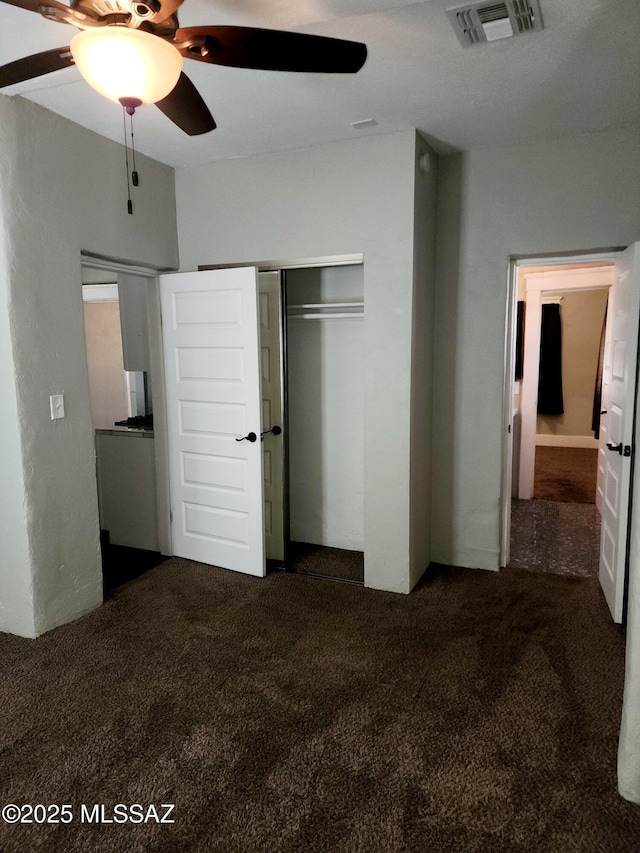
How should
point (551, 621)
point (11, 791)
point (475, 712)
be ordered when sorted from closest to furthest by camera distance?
point (11, 791), point (475, 712), point (551, 621)

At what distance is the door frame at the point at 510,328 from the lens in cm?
339

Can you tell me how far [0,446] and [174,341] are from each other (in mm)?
1302

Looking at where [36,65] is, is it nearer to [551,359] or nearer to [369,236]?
[369,236]

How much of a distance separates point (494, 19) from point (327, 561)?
3.09 meters

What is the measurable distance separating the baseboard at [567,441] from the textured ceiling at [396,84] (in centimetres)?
557

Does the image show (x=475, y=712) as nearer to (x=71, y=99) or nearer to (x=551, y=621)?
(x=551, y=621)

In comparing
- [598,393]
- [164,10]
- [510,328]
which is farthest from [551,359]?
[164,10]

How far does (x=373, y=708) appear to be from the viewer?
92.2 inches

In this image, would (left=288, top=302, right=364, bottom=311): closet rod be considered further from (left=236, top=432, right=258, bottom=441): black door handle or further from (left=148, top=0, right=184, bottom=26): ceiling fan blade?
(left=148, top=0, right=184, bottom=26): ceiling fan blade

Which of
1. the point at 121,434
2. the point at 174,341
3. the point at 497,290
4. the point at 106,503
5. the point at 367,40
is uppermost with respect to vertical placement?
the point at 367,40

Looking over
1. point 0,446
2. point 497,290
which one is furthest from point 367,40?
point 0,446

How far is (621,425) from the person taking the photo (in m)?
3.04

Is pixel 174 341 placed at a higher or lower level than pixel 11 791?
higher

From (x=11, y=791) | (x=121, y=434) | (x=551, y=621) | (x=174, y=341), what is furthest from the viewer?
(x=121, y=434)
